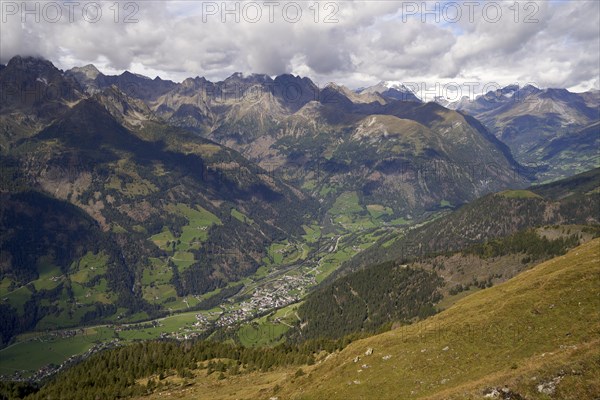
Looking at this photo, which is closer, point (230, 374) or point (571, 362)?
point (571, 362)

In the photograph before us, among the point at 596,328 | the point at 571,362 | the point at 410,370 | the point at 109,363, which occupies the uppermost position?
the point at 571,362

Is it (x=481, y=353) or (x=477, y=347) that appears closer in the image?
(x=481, y=353)

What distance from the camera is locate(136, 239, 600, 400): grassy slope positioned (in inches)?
2039

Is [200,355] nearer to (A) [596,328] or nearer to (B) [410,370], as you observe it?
(B) [410,370]

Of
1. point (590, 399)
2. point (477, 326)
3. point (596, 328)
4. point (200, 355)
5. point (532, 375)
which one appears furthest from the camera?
point (200, 355)

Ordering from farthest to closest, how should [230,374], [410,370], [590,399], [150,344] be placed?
[150,344], [230,374], [410,370], [590,399]

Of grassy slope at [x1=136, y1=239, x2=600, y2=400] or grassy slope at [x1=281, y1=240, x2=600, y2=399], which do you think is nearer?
grassy slope at [x1=136, y1=239, x2=600, y2=400]

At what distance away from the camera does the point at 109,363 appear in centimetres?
15412

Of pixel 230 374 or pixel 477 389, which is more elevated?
pixel 477 389

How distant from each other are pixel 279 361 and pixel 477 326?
66983 mm

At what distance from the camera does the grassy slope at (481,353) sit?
2039 inches

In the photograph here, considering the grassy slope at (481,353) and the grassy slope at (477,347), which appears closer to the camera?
the grassy slope at (481,353)

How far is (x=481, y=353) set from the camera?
236 feet

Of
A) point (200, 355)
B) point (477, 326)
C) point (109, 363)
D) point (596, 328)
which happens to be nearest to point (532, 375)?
point (596, 328)
